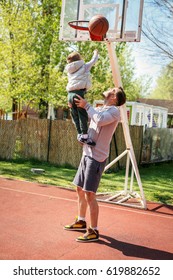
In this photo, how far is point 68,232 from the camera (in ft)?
18.3

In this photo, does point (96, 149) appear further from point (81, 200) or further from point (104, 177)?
point (104, 177)

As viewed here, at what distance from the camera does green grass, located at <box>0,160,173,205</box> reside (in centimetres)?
967

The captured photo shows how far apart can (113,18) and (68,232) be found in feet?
14.7

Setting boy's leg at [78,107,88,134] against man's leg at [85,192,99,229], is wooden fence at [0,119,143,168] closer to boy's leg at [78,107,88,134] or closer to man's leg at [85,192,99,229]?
boy's leg at [78,107,88,134]

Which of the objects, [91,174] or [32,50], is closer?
[91,174]

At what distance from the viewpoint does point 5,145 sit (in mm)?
15070

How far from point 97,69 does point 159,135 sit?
9.50 metres

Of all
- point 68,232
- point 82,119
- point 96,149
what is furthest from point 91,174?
point 82,119

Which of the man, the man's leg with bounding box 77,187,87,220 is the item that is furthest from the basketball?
the man's leg with bounding box 77,187,87,220

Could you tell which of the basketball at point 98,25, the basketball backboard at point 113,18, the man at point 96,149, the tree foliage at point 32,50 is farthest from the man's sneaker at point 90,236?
the tree foliage at point 32,50

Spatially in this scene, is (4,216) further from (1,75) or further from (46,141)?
(1,75)

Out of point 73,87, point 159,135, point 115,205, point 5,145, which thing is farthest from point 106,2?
point 159,135

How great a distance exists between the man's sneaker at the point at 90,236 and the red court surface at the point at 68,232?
0.07 metres

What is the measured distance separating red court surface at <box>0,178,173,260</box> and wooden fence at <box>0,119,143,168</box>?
5.45m
